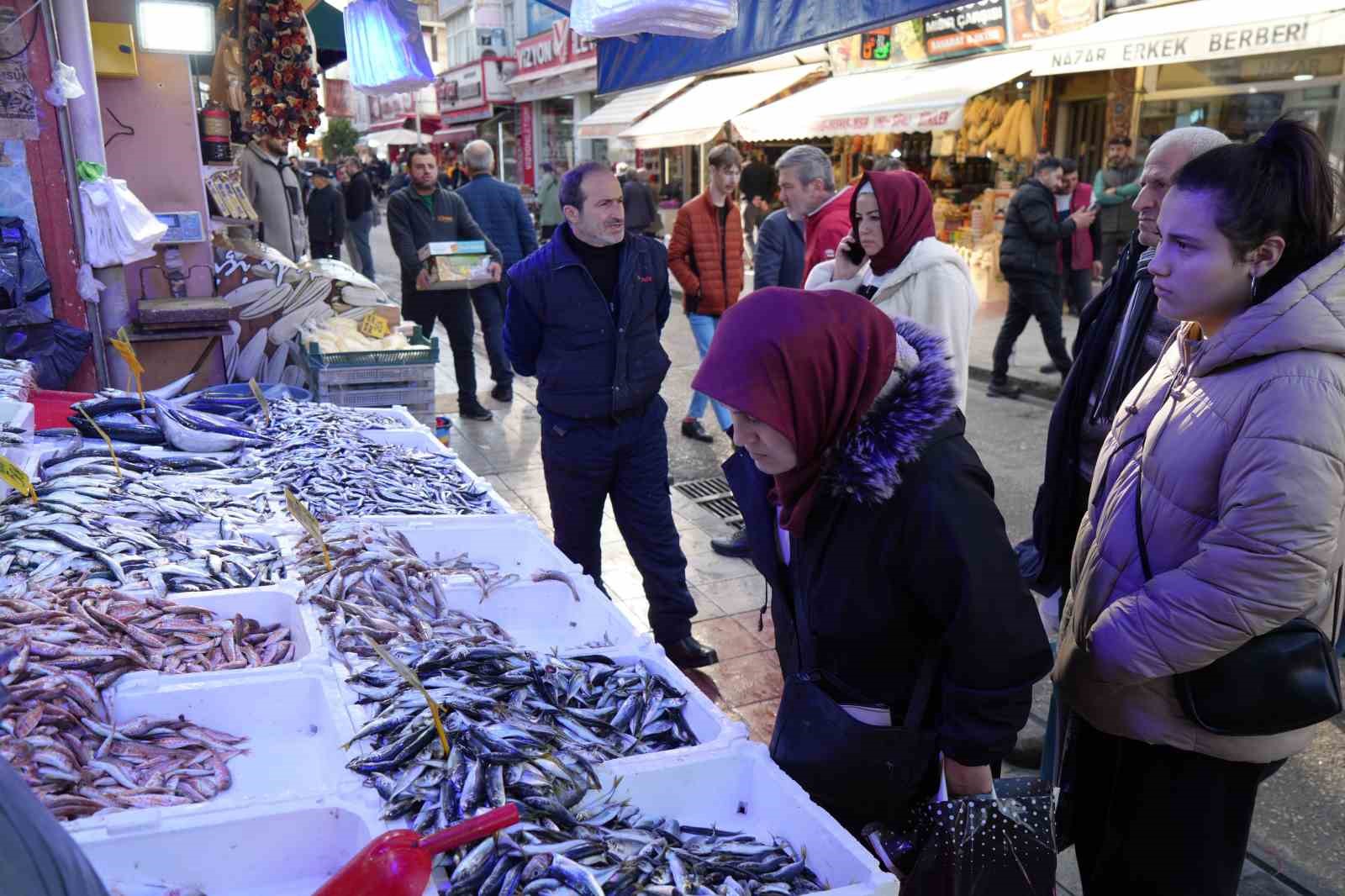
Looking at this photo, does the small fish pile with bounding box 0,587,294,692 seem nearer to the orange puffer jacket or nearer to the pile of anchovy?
the pile of anchovy

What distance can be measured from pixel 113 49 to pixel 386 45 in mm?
1869

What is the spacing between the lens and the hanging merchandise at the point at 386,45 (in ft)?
24.4

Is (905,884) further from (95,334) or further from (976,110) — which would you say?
(976,110)

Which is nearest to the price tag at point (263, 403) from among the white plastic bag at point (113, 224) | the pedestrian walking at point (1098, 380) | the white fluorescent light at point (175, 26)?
the white plastic bag at point (113, 224)

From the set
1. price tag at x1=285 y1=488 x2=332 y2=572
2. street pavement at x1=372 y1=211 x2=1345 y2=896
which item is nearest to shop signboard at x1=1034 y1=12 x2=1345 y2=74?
street pavement at x1=372 y1=211 x2=1345 y2=896

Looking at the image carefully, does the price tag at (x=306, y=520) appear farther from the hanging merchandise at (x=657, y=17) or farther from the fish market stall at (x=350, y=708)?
the hanging merchandise at (x=657, y=17)

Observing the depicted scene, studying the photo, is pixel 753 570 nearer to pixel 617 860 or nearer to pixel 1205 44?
pixel 617 860

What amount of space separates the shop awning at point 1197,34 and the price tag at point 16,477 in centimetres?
960

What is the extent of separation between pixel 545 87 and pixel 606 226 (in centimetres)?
2648

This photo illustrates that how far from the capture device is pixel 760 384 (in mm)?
1875

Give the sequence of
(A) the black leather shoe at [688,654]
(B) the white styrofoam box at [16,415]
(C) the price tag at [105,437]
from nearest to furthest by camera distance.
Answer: (B) the white styrofoam box at [16,415] → (C) the price tag at [105,437] → (A) the black leather shoe at [688,654]

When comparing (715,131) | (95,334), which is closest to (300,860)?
(95,334)

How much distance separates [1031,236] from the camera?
9023 mm

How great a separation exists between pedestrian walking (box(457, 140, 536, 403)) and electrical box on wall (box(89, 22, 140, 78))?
3.10m
